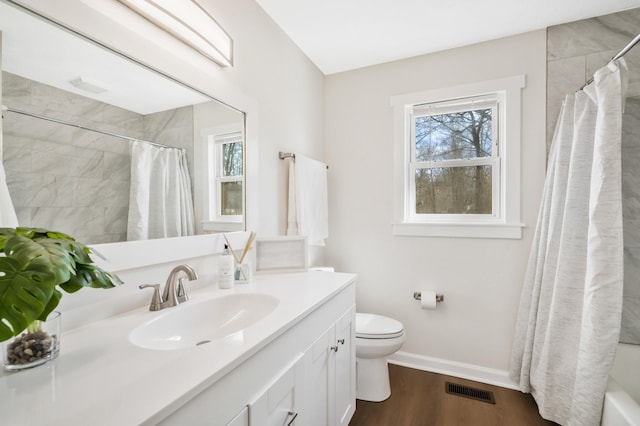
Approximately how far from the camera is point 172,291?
1.10 meters

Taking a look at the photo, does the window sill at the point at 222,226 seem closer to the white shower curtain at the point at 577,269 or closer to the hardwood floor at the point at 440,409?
the hardwood floor at the point at 440,409

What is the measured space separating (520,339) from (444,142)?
1.41 metres

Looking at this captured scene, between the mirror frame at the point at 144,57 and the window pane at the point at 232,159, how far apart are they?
20 centimetres

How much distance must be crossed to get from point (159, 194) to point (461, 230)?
1.90m

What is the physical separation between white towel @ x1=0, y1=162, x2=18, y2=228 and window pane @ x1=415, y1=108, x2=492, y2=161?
225 centimetres

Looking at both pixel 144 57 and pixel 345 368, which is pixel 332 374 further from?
pixel 144 57

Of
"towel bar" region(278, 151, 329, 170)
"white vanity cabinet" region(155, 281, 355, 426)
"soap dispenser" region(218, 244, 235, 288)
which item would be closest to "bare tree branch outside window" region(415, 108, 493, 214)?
"towel bar" region(278, 151, 329, 170)

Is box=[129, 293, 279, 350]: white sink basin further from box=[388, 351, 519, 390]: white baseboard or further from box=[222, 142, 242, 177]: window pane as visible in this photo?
box=[388, 351, 519, 390]: white baseboard

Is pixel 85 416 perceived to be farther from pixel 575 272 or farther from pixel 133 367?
pixel 575 272

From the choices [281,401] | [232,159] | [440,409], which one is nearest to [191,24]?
[232,159]

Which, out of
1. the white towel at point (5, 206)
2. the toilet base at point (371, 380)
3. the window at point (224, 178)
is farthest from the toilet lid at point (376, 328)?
the white towel at point (5, 206)

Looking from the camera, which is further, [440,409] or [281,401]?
[440,409]

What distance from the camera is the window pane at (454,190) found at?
2195 millimetres

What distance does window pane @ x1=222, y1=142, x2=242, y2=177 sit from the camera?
149 cm
